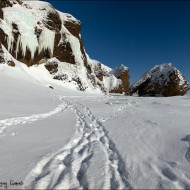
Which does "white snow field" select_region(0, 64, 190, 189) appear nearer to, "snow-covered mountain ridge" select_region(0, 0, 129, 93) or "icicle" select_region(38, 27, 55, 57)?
"snow-covered mountain ridge" select_region(0, 0, 129, 93)

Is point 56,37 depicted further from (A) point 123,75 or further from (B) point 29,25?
(A) point 123,75

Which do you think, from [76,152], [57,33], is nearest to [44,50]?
[57,33]

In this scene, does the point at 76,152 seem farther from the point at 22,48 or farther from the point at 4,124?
the point at 22,48

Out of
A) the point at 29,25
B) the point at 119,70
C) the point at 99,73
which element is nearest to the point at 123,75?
the point at 119,70

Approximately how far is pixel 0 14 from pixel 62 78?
54.8 feet

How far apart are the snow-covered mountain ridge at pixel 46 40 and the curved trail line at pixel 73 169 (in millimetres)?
33795

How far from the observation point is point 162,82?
153 ft

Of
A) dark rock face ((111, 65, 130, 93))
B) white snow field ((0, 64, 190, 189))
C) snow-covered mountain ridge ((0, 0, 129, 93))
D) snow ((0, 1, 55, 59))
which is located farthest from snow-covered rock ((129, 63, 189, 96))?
dark rock face ((111, 65, 130, 93))

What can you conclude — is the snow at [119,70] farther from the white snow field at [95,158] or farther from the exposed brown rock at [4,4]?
the white snow field at [95,158]

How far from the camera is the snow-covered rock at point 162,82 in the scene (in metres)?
44.8

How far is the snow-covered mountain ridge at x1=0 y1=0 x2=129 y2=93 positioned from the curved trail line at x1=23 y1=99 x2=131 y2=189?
3379cm

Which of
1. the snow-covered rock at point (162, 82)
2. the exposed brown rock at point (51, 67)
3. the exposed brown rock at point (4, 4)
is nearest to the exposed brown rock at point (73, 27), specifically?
the exposed brown rock at point (51, 67)

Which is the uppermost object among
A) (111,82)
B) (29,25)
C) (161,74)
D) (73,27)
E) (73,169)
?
(73,27)

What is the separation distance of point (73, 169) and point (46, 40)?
1884 inches
